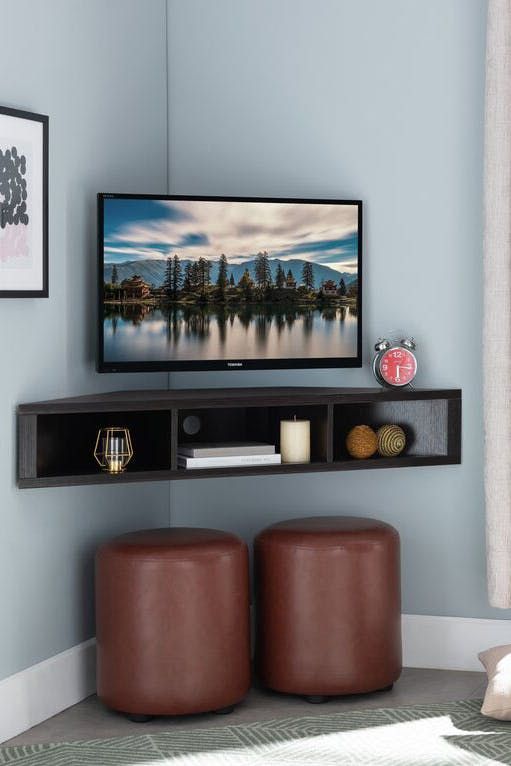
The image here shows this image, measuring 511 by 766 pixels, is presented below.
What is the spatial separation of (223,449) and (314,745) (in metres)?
0.86

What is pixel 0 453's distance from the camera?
10.2ft

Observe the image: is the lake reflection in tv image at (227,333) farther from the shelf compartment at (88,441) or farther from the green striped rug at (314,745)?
the green striped rug at (314,745)

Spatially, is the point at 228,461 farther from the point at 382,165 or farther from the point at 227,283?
the point at 382,165

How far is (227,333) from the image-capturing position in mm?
3635

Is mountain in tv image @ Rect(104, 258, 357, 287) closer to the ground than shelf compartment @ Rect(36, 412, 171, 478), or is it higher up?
higher up

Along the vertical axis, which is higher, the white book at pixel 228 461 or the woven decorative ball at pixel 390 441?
the woven decorative ball at pixel 390 441

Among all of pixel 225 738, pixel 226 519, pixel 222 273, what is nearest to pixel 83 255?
pixel 222 273

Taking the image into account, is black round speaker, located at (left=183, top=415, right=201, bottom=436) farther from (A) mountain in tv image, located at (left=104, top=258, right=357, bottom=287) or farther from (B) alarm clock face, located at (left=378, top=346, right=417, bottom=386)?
(B) alarm clock face, located at (left=378, top=346, right=417, bottom=386)

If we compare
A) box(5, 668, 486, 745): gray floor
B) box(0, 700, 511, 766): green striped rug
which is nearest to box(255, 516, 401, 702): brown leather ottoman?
box(5, 668, 486, 745): gray floor

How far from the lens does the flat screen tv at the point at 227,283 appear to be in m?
3.49

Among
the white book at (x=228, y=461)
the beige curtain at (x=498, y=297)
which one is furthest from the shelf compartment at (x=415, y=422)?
the white book at (x=228, y=461)

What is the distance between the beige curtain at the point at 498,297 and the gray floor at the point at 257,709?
318 millimetres

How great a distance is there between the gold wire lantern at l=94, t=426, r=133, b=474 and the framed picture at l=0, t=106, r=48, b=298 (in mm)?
442

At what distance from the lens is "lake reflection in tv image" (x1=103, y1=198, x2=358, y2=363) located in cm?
350
